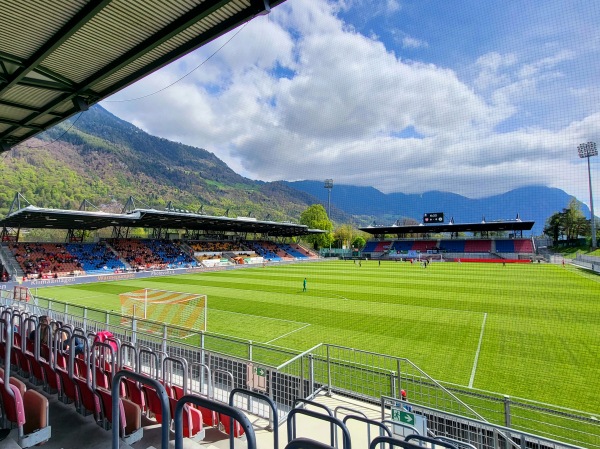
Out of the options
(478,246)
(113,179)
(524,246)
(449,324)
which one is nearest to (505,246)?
(524,246)

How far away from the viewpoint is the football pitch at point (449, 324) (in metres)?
8.23

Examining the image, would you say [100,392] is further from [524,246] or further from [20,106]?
[524,246]

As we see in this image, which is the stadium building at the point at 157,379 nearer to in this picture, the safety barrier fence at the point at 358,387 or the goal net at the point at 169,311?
the safety barrier fence at the point at 358,387

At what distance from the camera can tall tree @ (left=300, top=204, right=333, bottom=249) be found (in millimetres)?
77938

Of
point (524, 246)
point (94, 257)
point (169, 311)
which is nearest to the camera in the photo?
point (169, 311)

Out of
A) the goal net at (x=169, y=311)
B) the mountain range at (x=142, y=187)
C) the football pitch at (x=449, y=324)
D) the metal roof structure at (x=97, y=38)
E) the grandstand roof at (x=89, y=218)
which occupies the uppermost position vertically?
the mountain range at (x=142, y=187)

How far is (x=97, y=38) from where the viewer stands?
513 centimetres

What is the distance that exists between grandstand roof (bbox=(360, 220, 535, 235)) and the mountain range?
17.2 ft

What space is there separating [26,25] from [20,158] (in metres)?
119

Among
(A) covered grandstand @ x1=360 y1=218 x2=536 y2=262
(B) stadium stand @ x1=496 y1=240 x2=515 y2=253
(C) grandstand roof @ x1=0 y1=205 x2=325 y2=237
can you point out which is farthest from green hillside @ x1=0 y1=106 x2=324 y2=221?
(B) stadium stand @ x1=496 y1=240 x2=515 y2=253

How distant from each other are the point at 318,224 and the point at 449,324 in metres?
69.2

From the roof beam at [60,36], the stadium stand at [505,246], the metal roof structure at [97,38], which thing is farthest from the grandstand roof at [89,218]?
the stadium stand at [505,246]

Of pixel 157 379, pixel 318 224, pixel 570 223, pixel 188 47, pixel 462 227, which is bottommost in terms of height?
pixel 157 379

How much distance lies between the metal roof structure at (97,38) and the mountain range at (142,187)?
3865 centimetres
